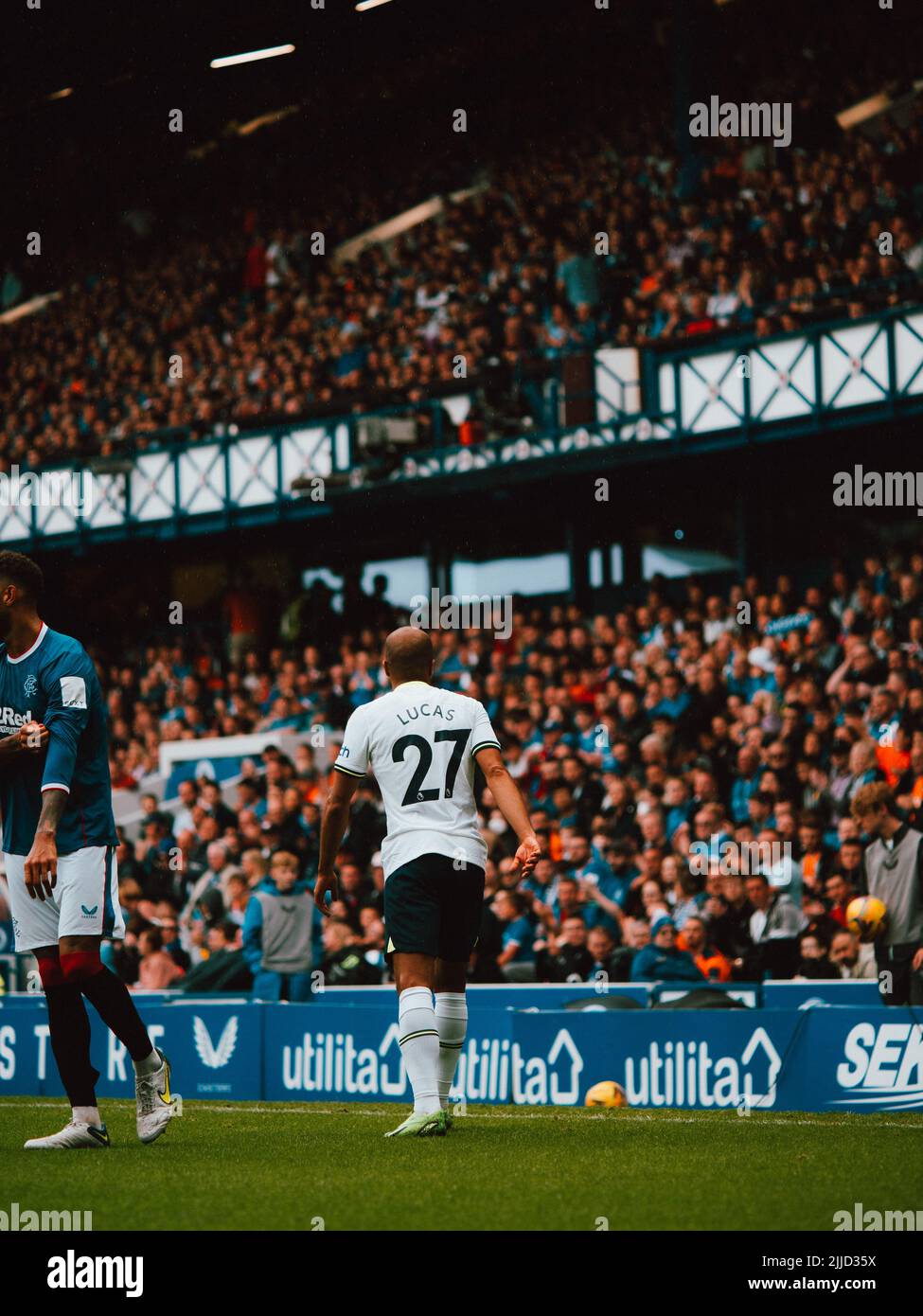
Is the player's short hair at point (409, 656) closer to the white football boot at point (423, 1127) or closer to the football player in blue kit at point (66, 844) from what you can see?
the football player in blue kit at point (66, 844)

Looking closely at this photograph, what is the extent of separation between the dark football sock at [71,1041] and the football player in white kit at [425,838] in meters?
1.14

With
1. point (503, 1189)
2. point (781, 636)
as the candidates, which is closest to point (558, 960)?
point (781, 636)

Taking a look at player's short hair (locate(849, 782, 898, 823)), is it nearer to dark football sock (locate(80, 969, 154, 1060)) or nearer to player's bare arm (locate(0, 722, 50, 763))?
dark football sock (locate(80, 969, 154, 1060))

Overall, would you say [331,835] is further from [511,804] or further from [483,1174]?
[483,1174]

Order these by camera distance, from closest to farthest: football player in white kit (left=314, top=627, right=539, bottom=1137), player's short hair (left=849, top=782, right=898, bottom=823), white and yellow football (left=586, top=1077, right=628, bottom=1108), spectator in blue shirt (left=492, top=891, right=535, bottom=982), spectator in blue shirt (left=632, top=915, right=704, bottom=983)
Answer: football player in white kit (left=314, top=627, right=539, bottom=1137) → white and yellow football (left=586, top=1077, right=628, bottom=1108) → player's short hair (left=849, top=782, right=898, bottom=823) → spectator in blue shirt (left=632, top=915, right=704, bottom=983) → spectator in blue shirt (left=492, top=891, right=535, bottom=982)

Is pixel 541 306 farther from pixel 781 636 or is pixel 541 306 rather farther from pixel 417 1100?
pixel 417 1100

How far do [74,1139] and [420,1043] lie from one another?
4.79ft

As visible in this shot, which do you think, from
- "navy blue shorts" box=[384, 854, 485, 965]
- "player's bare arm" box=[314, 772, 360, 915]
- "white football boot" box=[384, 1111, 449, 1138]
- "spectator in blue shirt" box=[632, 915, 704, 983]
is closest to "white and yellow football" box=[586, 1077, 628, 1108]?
"spectator in blue shirt" box=[632, 915, 704, 983]

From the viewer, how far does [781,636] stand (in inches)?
783

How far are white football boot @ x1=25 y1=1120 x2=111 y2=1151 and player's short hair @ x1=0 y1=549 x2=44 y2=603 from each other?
7.09 ft

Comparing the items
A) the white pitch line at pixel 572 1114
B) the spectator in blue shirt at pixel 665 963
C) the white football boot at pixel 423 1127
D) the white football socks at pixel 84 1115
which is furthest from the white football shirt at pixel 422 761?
the spectator in blue shirt at pixel 665 963

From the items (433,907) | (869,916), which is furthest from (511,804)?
(869,916)

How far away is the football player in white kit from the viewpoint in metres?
8.02

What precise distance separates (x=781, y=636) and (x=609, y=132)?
12.4m
